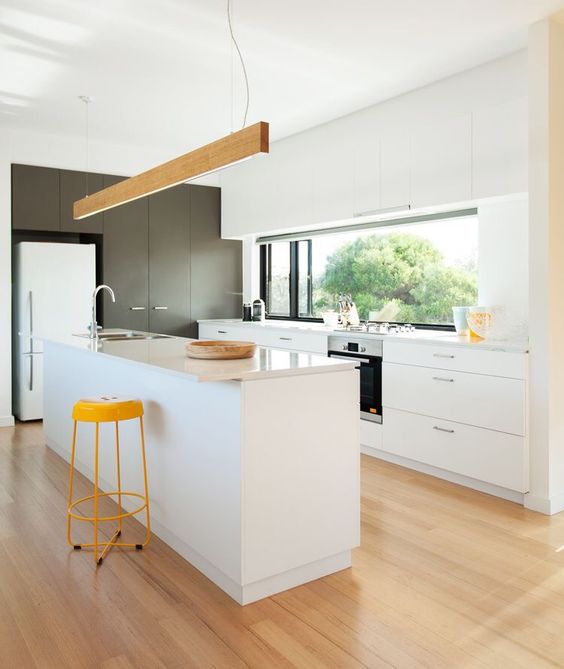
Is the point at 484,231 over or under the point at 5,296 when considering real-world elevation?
over

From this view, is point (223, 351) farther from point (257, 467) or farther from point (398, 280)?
point (398, 280)

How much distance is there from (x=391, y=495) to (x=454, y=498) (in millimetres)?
367

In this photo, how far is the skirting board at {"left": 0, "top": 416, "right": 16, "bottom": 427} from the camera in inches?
218

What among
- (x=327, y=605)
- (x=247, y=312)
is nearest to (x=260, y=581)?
(x=327, y=605)

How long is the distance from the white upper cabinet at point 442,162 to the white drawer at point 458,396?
1.19 meters

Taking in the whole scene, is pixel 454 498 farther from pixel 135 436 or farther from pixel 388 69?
pixel 388 69

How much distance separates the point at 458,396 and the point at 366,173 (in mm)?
1954

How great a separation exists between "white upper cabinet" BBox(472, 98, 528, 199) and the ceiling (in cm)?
37

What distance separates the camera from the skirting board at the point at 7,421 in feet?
18.2

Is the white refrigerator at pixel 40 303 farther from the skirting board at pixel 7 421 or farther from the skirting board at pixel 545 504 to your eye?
the skirting board at pixel 545 504

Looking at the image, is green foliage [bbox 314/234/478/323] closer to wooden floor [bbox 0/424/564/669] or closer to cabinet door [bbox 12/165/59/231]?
wooden floor [bbox 0/424/564/669]

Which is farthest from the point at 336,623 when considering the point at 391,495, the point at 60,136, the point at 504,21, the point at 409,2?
the point at 60,136

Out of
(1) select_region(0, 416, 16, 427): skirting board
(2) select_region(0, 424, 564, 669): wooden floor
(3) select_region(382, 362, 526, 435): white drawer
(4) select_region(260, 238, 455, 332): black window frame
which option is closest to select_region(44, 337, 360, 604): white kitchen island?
(2) select_region(0, 424, 564, 669): wooden floor

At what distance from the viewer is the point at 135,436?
3.28 metres
